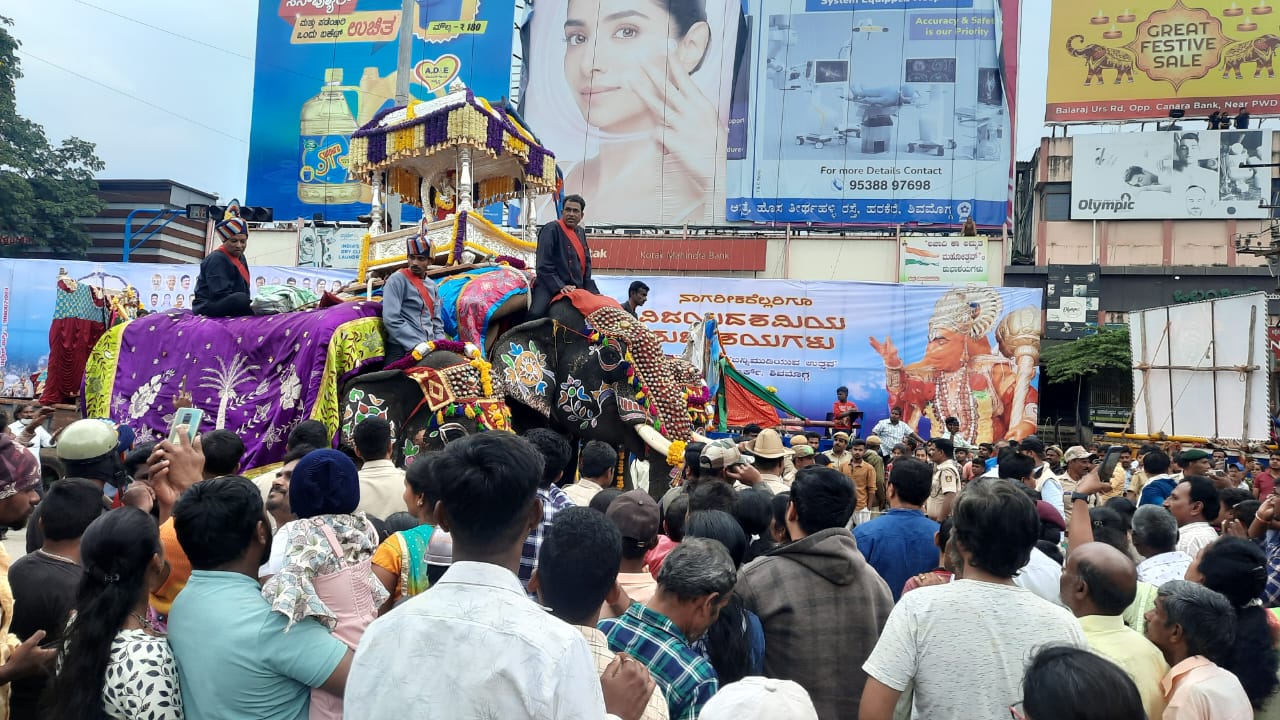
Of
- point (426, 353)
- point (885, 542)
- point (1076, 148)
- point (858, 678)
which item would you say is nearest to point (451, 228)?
point (426, 353)

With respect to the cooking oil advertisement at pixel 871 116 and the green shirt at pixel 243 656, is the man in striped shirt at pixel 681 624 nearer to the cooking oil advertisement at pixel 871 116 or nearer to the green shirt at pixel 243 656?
the green shirt at pixel 243 656

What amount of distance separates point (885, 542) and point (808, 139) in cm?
2496

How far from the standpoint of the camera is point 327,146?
29906 mm

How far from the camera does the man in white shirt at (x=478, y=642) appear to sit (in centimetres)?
160

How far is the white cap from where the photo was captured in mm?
1756

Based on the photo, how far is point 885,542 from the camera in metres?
3.72

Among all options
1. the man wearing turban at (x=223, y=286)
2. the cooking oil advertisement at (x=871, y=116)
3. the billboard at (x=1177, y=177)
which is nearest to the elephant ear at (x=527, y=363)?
the man wearing turban at (x=223, y=286)

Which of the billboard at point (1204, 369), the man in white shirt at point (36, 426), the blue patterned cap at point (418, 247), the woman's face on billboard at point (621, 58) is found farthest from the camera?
the woman's face on billboard at point (621, 58)

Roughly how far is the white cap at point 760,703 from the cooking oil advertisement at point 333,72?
29.1 m

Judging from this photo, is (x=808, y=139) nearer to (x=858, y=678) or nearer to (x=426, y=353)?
(x=426, y=353)

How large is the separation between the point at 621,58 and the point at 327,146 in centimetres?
915

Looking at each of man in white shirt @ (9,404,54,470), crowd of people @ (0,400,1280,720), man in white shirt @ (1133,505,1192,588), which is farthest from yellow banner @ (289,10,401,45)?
man in white shirt @ (1133,505,1192,588)

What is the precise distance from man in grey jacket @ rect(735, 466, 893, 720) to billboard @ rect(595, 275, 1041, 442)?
1498 centimetres

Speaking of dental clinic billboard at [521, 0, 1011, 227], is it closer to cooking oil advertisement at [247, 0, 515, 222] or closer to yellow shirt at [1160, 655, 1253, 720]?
cooking oil advertisement at [247, 0, 515, 222]
